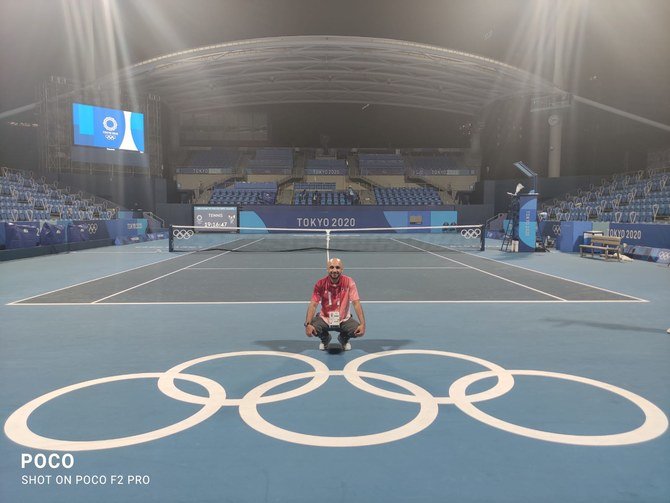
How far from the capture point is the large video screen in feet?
132

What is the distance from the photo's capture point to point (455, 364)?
5.42 metres

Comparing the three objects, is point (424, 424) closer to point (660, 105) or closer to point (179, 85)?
point (660, 105)

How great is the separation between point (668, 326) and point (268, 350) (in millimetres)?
6894

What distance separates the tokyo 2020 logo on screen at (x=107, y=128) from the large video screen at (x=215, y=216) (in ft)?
25.2

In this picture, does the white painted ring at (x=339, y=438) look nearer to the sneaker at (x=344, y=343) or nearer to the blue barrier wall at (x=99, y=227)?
the sneaker at (x=344, y=343)

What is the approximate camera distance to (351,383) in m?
4.88

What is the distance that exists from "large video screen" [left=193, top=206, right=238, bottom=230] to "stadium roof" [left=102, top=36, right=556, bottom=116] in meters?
12.8

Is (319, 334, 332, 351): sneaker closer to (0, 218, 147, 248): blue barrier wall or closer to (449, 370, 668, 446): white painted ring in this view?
(449, 370, 668, 446): white painted ring

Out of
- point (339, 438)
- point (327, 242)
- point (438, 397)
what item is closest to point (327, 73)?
point (327, 242)

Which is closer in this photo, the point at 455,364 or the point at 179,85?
the point at 455,364

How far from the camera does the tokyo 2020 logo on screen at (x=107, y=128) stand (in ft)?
118

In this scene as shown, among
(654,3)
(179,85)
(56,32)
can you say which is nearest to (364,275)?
(654,3)

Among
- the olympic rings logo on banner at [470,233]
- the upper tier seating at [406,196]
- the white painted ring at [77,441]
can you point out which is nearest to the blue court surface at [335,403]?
the white painted ring at [77,441]

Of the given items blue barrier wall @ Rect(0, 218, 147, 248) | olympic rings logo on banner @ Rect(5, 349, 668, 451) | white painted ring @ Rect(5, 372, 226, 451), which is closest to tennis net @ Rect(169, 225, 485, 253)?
blue barrier wall @ Rect(0, 218, 147, 248)
